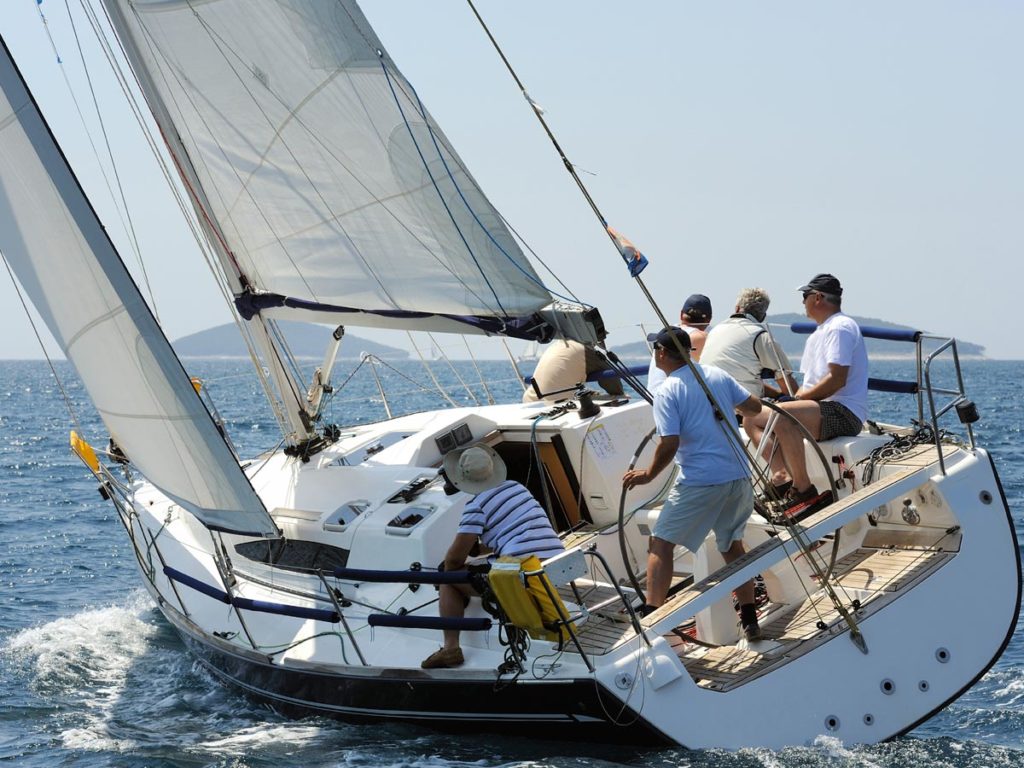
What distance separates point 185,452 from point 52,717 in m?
2.01

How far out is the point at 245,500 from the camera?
22.7ft

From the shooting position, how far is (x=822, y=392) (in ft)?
23.4

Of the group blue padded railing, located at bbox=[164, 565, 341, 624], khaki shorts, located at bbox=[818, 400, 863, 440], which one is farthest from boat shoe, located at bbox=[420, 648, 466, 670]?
khaki shorts, located at bbox=[818, 400, 863, 440]

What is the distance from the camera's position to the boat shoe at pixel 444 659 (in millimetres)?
6035

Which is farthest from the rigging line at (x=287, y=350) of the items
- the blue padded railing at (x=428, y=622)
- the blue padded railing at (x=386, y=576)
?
the blue padded railing at (x=428, y=622)

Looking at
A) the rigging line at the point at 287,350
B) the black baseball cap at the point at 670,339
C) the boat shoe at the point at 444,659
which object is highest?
the rigging line at the point at 287,350

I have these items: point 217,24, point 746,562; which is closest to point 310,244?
point 217,24

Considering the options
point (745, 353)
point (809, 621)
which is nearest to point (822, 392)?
point (745, 353)

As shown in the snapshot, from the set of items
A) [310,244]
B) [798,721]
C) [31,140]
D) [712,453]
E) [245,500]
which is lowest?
[798,721]

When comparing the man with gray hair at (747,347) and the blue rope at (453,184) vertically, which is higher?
the blue rope at (453,184)

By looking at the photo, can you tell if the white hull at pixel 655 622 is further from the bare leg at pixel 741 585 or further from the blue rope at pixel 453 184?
the blue rope at pixel 453 184

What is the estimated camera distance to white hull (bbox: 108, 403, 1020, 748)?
561cm

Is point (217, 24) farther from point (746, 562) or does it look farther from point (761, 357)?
point (746, 562)

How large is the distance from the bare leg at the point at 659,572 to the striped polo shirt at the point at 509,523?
0.51 metres
